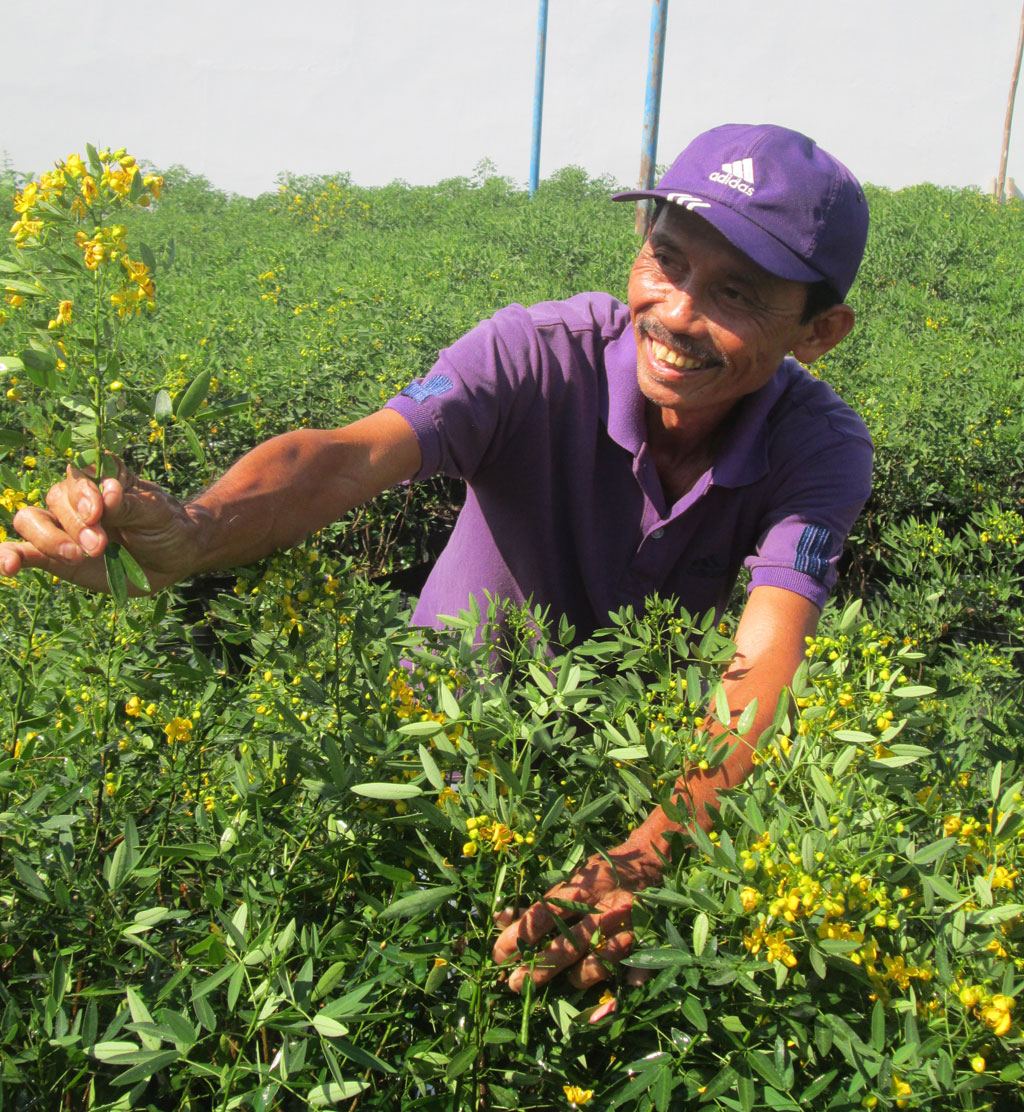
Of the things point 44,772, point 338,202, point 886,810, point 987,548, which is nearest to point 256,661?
point 44,772

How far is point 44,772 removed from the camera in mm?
1168

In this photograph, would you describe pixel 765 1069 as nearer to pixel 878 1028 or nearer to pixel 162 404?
pixel 878 1028

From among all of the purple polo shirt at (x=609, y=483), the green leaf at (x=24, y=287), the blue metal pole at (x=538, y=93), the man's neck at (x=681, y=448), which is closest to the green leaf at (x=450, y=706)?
the green leaf at (x=24, y=287)

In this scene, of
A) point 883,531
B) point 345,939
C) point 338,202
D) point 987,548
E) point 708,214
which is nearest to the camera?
point 345,939

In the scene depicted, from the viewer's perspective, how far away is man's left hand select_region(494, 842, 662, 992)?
37.8 inches

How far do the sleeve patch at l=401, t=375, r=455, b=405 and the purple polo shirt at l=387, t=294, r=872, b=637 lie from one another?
0.10 meters

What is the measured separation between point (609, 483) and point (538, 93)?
48.0 feet

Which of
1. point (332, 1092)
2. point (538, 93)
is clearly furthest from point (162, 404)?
point (538, 93)

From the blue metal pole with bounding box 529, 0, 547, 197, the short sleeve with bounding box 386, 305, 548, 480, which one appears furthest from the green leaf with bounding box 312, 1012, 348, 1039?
the blue metal pole with bounding box 529, 0, 547, 197

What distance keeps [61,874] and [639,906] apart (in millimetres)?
602

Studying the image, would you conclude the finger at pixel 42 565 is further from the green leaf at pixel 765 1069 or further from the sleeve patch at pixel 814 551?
the sleeve patch at pixel 814 551

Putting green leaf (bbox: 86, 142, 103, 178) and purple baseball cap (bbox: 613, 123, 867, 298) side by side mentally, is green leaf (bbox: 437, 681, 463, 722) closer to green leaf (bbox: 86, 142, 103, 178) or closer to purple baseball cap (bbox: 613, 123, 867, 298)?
green leaf (bbox: 86, 142, 103, 178)

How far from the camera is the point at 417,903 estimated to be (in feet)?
2.95

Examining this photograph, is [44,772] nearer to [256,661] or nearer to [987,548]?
[256,661]
